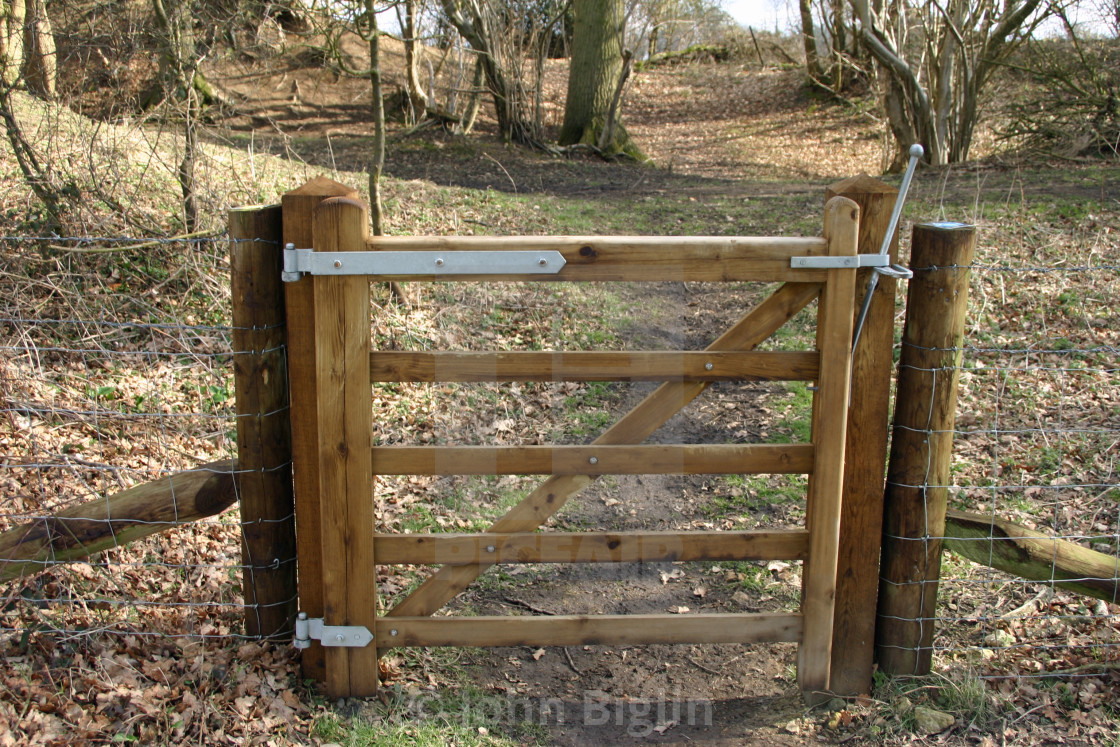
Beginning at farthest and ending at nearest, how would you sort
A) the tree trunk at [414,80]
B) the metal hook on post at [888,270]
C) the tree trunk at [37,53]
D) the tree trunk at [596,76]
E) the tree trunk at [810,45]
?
the tree trunk at [810,45], the tree trunk at [596,76], the tree trunk at [414,80], the tree trunk at [37,53], the metal hook on post at [888,270]

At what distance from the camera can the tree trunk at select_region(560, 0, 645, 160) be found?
48.9 feet

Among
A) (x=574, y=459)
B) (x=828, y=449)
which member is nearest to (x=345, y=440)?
(x=574, y=459)

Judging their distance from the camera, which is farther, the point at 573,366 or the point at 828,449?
the point at 828,449

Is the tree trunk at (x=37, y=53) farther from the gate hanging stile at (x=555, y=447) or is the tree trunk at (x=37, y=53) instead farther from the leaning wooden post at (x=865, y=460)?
the leaning wooden post at (x=865, y=460)

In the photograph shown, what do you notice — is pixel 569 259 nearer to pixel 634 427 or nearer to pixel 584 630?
pixel 634 427

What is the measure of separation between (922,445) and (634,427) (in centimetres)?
117

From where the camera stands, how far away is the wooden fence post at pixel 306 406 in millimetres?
3168

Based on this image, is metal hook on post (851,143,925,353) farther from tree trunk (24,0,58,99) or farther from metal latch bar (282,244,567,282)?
tree trunk (24,0,58,99)

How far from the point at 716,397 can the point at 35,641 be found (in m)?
4.81

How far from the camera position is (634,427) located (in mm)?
3324

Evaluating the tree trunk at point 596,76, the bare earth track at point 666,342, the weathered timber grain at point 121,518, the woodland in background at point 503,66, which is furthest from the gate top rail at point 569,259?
the tree trunk at point 596,76

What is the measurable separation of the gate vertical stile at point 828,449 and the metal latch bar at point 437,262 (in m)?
1.01

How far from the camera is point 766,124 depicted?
19.9 metres
